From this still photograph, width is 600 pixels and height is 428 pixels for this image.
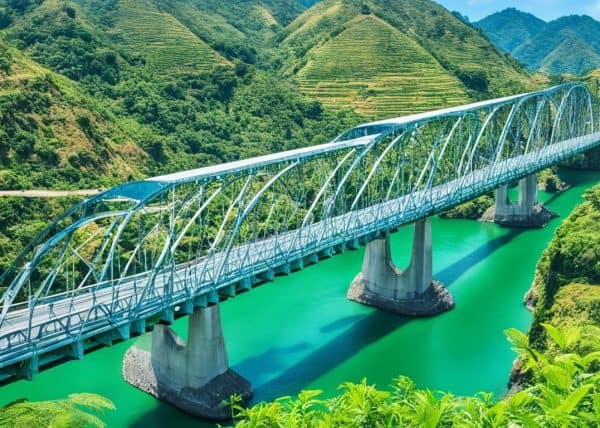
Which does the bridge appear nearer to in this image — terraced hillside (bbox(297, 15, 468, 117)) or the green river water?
the green river water

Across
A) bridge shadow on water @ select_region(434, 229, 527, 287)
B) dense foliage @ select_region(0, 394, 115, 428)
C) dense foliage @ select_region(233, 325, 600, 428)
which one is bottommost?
bridge shadow on water @ select_region(434, 229, 527, 287)

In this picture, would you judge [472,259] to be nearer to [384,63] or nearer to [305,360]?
[305,360]

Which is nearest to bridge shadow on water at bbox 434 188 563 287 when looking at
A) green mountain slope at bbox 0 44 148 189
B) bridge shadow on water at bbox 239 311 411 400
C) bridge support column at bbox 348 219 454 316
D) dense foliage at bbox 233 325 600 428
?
bridge support column at bbox 348 219 454 316

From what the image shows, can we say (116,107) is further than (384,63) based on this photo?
No

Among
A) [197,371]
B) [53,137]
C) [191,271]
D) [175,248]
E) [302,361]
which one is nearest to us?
[197,371]

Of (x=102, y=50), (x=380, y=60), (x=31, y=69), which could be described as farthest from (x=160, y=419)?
(x=380, y=60)

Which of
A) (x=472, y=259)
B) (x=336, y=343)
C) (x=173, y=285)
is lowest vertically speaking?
(x=336, y=343)

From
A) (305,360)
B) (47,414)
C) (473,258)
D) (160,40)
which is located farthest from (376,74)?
(47,414)

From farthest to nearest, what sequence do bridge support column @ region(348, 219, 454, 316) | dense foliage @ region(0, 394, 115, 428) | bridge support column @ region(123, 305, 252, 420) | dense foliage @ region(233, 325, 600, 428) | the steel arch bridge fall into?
bridge support column @ region(348, 219, 454, 316), bridge support column @ region(123, 305, 252, 420), the steel arch bridge, dense foliage @ region(0, 394, 115, 428), dense foliage @ region(233, 325, 600, 428)
